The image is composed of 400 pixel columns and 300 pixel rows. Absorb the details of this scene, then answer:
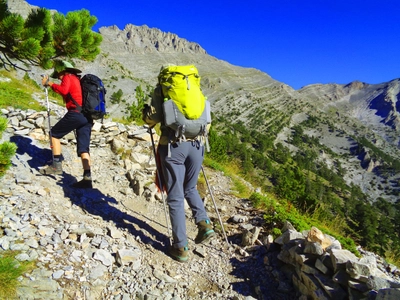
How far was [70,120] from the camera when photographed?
5.29 m

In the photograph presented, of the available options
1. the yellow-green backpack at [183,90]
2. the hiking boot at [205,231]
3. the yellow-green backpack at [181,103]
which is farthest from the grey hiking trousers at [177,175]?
the yellow-green backpack at [183,90]

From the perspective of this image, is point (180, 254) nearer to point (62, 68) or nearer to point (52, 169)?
point (52, 169)

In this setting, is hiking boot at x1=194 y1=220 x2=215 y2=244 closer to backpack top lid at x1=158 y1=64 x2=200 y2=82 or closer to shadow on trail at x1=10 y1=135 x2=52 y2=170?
backpack top lid at x1=158 y1=64 x2=200 y2=82

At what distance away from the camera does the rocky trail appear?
11.0 ft

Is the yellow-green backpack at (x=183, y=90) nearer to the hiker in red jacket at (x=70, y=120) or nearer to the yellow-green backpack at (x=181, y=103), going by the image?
the yellow-green backpack at (x=181, y=103)

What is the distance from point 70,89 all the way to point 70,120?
0.60m

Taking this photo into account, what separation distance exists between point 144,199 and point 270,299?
11.6 feet

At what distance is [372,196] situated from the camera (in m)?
126

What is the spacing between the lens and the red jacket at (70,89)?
5016mm

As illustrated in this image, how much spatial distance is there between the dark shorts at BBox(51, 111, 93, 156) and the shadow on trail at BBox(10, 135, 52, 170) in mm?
1041

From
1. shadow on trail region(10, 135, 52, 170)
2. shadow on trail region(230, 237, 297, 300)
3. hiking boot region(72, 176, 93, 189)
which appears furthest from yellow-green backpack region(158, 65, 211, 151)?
shadow on trail region(10, 135, 52, 170)

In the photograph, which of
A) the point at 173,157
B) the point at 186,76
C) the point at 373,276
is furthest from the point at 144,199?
the point at 373,276

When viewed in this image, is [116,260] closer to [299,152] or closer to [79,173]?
[79,173]

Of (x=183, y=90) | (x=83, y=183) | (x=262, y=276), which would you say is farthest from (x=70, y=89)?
(x=262, y=276)
